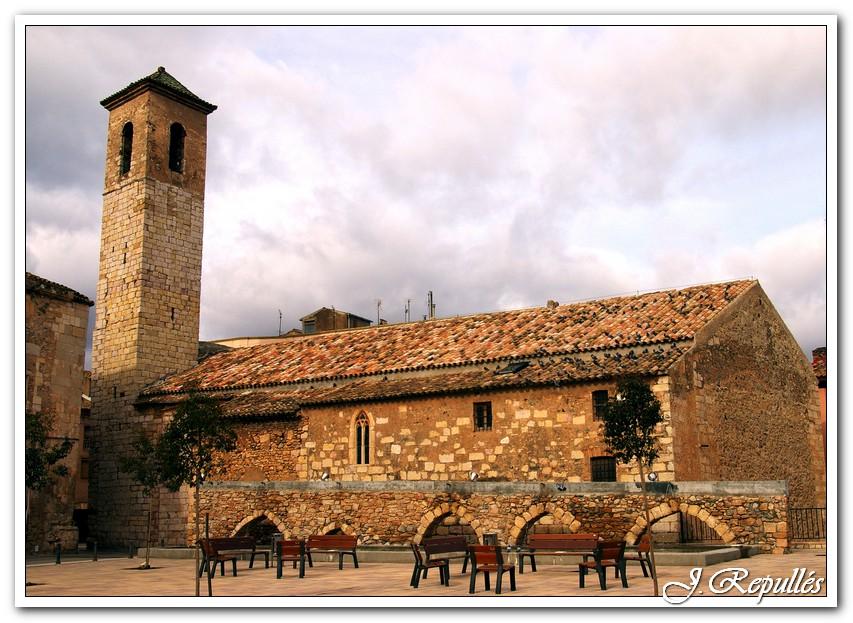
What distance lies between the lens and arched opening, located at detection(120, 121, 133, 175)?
39.1 m

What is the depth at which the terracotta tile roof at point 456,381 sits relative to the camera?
25.0 meters

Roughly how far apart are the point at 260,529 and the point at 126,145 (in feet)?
68.7

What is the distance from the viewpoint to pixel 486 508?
2150 cm

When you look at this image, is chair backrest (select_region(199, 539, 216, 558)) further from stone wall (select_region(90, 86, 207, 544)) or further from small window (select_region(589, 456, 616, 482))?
stone wall (select_region(90, 86, 207, 544))

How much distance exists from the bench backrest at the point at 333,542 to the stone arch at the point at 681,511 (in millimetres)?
5959

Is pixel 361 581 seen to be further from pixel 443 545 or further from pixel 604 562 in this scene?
pixel 604 562

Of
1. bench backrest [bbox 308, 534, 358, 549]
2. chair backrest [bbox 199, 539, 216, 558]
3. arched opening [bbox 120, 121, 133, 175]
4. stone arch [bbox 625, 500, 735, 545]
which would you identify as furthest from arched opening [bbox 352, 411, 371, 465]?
arched opening [bbox 120, 121, 133, 175]

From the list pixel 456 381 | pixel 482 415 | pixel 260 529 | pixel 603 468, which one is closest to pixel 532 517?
pixel 603 468

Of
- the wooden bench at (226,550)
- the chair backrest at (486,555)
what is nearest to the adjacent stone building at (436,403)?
the wooden bench at (226,550)

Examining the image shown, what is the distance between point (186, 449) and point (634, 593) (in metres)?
9.66

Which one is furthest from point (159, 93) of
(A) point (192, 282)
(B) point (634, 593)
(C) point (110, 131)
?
(B) point (634, 593)

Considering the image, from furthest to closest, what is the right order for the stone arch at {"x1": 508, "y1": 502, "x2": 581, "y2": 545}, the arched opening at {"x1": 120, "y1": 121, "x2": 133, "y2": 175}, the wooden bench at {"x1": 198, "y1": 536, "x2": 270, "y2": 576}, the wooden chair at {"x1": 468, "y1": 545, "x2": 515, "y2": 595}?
the arched opening at {"x1": 120, "y1": 121, "x2": 133, "y2": 175}, the stone arch at {"x1": 508, "y1": 502, "x2": 581, "y2": 545}, the wooden bench at {"x1": 198, "y1": 536, "x2": 270, "y2": 576}, the wooden chair at {"x1": 468, "y1": 545, "x2": 515, "y2": 595}

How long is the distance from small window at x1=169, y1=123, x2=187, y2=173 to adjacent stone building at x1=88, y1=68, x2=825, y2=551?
87 millimetres
